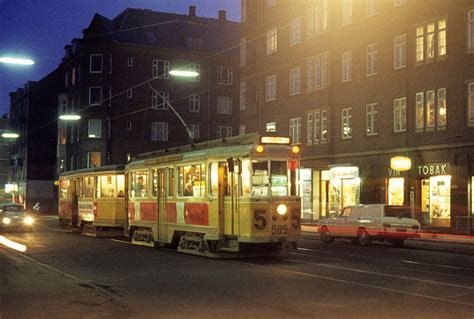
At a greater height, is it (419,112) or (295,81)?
(295,81)

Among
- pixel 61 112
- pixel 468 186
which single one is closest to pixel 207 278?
pixel 468 186

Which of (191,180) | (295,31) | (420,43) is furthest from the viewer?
(295,31)

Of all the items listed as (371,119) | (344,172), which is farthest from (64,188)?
(371,119)

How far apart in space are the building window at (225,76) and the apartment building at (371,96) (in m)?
21.9

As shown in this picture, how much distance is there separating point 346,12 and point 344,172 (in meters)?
9.33

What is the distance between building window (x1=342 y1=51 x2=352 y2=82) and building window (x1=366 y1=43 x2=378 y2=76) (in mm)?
1773

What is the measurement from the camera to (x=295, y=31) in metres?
46.4

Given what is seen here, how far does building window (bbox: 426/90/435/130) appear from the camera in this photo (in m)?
34.6

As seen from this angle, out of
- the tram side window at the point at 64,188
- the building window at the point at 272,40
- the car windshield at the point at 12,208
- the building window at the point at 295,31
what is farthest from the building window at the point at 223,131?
the tram side window at the point at 64,188

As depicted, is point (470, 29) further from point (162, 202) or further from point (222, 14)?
point (222, 14)

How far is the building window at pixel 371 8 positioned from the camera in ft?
127

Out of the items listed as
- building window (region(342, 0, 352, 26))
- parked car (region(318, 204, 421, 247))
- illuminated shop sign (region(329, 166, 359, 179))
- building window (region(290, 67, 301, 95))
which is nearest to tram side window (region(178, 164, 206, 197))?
parked car (region(318, 204, 421, 247))

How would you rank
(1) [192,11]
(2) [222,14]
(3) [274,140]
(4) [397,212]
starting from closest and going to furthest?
(3) [274,140] → (4) [397,212] → (1) [192,11] → (2) [222,14]

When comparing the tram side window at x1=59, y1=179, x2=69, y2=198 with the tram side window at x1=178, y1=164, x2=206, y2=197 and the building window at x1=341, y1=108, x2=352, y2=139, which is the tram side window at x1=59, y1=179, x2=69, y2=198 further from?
the building window at x1=341, y1=108, x2=352, y2=139
